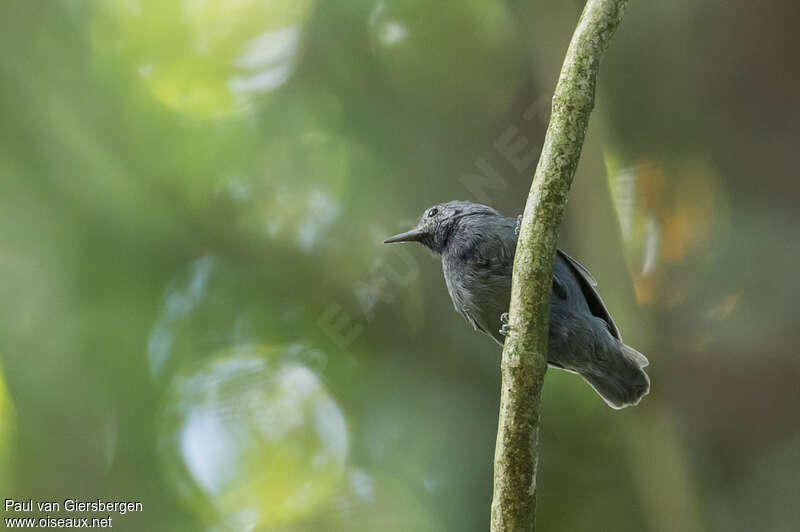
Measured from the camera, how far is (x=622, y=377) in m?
4.27

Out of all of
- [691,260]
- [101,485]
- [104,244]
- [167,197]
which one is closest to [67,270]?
[104,244]

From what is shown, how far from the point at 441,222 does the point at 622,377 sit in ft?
4.28

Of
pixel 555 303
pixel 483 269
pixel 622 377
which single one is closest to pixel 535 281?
pixel 483 269

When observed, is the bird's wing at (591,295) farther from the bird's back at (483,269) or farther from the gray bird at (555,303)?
the bird's back at (483,269)

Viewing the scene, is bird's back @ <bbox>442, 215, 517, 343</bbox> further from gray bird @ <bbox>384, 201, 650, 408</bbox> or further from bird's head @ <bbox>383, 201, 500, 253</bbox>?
bird's head @ <bbox>383, 201, 500, 253</bbox>

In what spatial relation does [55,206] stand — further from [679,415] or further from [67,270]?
[679,415]

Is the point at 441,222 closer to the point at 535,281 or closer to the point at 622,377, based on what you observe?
the point at 622,377

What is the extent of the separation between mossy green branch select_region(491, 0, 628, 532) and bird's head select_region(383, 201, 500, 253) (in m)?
1.52

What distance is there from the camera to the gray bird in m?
4.12

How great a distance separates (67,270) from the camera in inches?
266

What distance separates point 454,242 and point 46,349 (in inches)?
164

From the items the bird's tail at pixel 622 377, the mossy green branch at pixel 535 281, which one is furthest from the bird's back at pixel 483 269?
the mossy green branch at pixel 535 281

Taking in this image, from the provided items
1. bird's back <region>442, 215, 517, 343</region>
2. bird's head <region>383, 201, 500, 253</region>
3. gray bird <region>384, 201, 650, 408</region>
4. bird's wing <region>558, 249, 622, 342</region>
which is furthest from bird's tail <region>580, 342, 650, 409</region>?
bird's head <region>383, 201, 500, 253</region>

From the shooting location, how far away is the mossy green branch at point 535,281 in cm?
289
